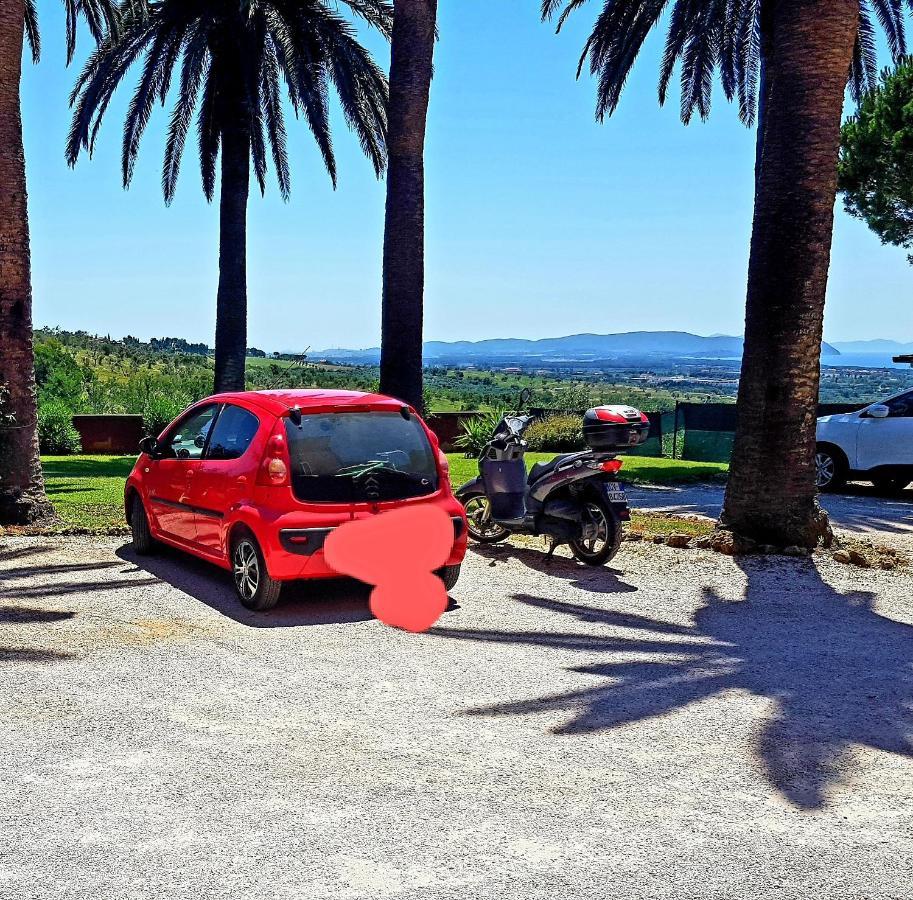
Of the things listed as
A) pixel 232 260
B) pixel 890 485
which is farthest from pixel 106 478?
pixel 890 485

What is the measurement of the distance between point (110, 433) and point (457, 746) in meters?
21.9

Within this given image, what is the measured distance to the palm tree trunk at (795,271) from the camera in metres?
10.6

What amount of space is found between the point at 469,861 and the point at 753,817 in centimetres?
122

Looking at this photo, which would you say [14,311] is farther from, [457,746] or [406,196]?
[457,746]

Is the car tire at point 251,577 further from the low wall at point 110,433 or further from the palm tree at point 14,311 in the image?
the low wall at point 110,433

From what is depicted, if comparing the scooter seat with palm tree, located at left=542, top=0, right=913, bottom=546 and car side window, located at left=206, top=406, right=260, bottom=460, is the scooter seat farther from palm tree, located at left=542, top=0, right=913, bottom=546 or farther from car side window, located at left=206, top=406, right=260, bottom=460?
car side window, located at left=206, top=406, right=260, bottom=460

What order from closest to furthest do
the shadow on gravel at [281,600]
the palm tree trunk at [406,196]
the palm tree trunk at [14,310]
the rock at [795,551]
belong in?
the shadow on gravel at [281,600]
the rock at [795,551]
the palm tree trunk at [14,310]
the palm tree trunk at [406,196]

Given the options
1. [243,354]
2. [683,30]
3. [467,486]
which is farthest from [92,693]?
[683,30]

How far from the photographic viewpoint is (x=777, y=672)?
657cm

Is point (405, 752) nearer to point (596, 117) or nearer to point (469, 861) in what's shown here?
point (469, 861)

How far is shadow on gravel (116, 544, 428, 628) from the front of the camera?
7828mm

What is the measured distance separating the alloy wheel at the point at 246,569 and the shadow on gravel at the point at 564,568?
2.69m

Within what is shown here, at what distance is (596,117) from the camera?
2366 centimetres

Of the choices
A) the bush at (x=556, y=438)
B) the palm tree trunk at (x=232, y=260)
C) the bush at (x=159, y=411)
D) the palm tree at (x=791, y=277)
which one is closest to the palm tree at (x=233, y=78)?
the palm tree trunk at (x=232, y=260)
